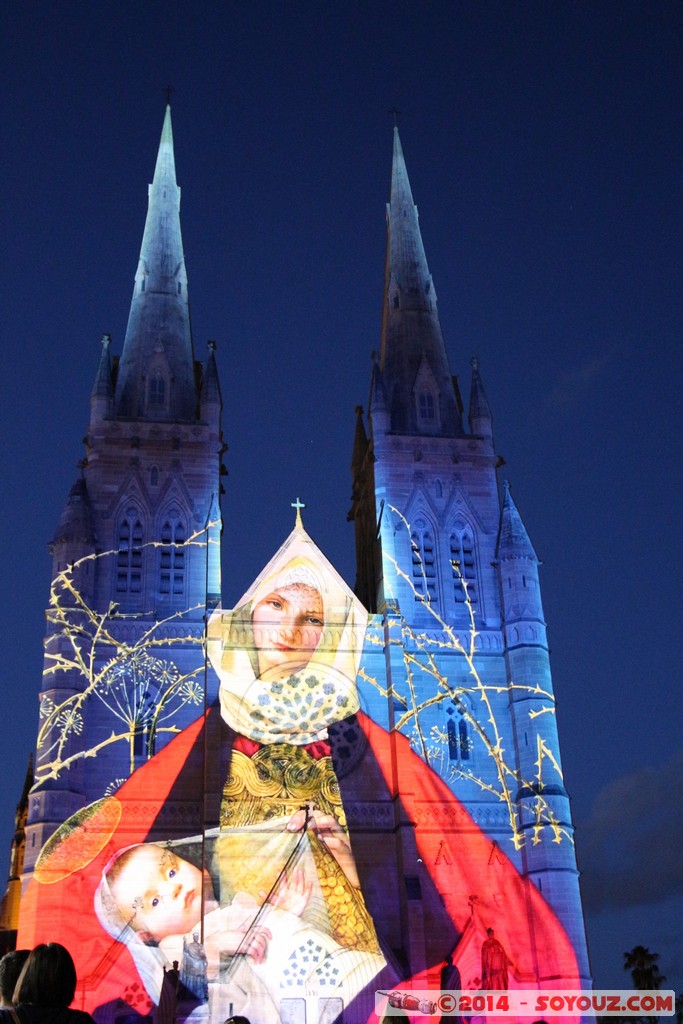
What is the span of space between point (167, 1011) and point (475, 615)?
38.3 feet

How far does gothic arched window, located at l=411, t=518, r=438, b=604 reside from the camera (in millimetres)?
29891

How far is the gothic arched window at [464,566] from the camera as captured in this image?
30062 millimetres

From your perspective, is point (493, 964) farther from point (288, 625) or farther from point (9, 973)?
point (9, 973)

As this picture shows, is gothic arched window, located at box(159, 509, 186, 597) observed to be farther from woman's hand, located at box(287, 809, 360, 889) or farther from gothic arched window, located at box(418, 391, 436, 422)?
gothic arched window, located at box(418, 391, 436, 422)

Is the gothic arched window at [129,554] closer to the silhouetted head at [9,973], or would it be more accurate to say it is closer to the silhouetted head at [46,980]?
the silhouetted head at [9,973]

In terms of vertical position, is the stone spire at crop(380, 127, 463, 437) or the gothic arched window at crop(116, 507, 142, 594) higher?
the stone spire at crop(380, 127, 463, 437)

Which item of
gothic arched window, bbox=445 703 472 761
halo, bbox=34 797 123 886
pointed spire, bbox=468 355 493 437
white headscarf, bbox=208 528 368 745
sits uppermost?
pointed spire, bbox=468 355 493 437

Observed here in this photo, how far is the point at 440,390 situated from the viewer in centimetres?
3359

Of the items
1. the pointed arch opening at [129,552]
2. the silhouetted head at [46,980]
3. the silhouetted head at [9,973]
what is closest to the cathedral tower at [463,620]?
the pointed arch opening at [129,552]

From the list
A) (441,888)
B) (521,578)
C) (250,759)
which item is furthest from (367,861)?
(521,578)

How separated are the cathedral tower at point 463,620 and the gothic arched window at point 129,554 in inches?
237

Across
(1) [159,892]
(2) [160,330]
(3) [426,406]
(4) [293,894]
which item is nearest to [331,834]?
(4) [293,894]

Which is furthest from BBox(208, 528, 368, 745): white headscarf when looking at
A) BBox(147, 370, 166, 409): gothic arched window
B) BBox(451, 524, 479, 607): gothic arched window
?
BBox(147, 370, 166, 409): gothic arched window

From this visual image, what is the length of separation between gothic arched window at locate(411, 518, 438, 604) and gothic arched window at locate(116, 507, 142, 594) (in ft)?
22.3
